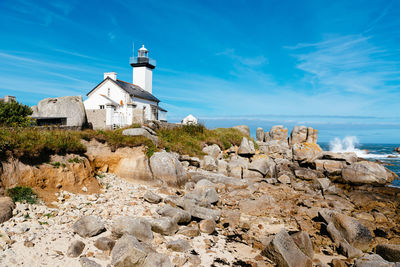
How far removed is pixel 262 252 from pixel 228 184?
8207mm

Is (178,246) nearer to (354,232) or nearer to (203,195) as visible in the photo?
(203,195)

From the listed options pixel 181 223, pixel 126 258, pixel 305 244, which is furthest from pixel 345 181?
pixel 126 258

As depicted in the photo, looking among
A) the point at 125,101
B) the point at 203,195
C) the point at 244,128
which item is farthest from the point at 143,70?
the point at 203,195

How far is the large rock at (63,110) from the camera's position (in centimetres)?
1886

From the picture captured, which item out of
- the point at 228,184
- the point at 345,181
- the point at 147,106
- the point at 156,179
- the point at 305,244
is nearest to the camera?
the point at 305,244

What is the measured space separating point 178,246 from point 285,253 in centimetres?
320

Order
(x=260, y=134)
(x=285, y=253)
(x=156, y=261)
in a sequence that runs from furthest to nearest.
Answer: (x=260, y=134)
(x=285, y=253)
(x=156, y=261)

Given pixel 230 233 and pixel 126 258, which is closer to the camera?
pixel 126 258

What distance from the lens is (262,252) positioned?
8141 millimetres

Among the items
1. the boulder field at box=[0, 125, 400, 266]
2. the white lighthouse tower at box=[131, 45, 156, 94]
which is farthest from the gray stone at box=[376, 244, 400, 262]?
the white lighthouse tower at box=[131, 45, 156, 94]

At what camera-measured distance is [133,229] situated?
7.63 m

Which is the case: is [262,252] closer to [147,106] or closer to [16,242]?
[16,242]

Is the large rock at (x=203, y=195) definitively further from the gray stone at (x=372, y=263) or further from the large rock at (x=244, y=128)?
the large rock at (x=244, y=128)

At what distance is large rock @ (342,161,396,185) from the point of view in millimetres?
21562
